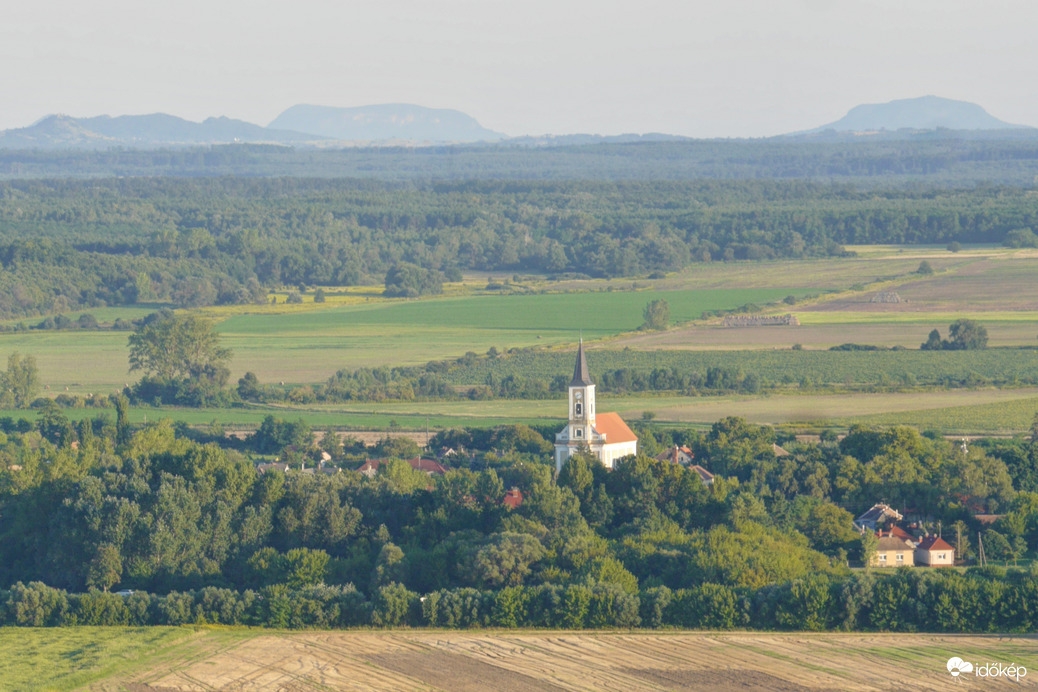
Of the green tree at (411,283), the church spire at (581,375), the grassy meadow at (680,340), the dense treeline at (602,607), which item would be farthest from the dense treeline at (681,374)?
the green tree at (411,283)

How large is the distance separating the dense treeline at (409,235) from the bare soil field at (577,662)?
77.3 meters

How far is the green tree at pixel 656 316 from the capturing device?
9251cm

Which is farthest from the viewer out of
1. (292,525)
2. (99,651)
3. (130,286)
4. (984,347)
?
(130,286)

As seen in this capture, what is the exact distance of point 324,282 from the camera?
12938 cm

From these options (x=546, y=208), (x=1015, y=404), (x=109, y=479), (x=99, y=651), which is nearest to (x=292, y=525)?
(x=109, y=479)

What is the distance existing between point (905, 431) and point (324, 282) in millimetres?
79963

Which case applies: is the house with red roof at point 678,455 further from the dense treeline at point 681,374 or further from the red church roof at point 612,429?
the dense treeline at point 681,374

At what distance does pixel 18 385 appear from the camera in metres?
74.3

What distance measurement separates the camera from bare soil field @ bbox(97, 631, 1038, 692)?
3369cm

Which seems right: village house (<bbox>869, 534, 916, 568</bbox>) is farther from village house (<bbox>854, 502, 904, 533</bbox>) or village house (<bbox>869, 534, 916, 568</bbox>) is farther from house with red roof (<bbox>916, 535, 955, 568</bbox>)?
village house (<bbox>854, 502, 904, 533</bbox>)

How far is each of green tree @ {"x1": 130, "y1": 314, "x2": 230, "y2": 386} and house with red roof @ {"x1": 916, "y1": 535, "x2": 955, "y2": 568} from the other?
40.2 meters

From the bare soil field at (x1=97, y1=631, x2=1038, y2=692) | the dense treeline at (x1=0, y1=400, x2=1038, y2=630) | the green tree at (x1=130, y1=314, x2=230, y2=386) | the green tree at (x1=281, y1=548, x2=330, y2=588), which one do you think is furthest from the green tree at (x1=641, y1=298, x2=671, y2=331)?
the bare soil field at (x1=97, y1=631, x2=1038, y2=692)

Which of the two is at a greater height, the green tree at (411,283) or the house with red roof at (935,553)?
the house with red roof at (935,553)

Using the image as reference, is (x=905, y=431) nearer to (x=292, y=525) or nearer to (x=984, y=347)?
(x=292, y=525)
